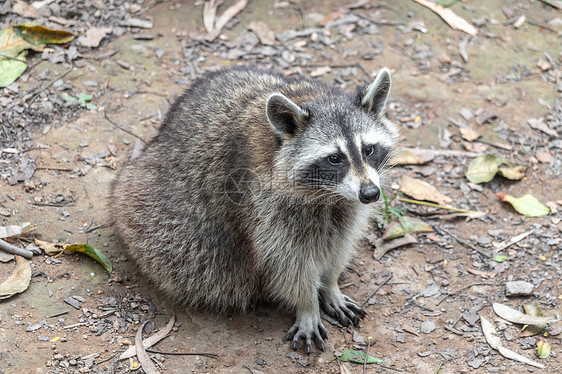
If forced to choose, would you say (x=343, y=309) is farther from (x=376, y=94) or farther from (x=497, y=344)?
(x=376, y=94)

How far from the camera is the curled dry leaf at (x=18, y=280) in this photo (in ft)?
16.6

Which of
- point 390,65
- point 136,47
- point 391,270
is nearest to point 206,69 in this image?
point 136,47

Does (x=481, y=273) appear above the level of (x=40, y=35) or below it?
below

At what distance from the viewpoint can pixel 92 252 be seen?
18.2 feet

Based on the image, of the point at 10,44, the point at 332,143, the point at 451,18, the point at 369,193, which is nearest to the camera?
the point at 369,193

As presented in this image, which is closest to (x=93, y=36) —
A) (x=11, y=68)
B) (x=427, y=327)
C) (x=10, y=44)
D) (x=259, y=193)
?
(x=10, y=44)

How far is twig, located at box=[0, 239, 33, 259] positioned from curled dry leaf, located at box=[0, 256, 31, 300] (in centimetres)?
5

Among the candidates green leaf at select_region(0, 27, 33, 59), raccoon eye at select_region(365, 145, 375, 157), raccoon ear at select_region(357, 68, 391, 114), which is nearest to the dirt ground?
green leaf at select_region(0, 27, 33, 59)

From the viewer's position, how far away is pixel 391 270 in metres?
6.04

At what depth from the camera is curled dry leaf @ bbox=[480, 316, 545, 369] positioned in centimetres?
498

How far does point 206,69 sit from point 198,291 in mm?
3325

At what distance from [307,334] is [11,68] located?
460cm

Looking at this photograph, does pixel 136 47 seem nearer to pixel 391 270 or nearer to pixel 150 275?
pixel 150 275

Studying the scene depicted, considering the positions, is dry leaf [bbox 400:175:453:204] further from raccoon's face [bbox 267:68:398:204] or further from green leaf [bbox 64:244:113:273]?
green leaf [bbox 64:244:113:273]
